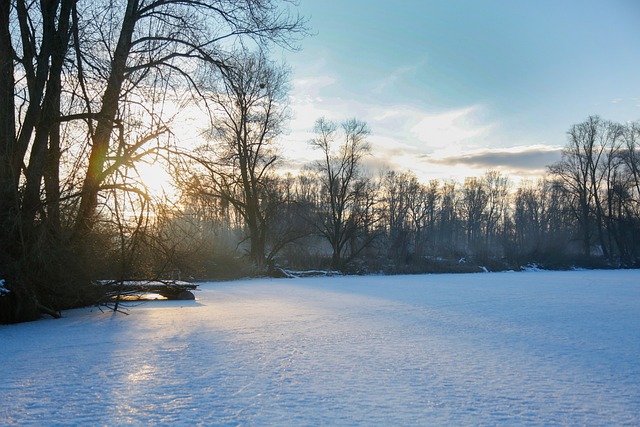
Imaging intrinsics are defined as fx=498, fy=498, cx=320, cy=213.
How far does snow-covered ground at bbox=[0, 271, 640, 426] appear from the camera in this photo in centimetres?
370

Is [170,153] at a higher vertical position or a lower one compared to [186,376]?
higher

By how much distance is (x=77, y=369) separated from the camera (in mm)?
4984

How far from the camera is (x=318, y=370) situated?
5.05 m

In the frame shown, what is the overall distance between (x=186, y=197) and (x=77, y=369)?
4479mm

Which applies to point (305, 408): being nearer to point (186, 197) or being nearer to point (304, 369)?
point (304, 369)

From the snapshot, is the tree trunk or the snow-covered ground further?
the tree trunk

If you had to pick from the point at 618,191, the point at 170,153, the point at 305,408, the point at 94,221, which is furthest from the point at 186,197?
the point at 618,191

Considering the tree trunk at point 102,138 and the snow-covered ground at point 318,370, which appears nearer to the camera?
the snow-covered ground at point 318,370

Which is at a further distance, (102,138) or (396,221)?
(396,221)

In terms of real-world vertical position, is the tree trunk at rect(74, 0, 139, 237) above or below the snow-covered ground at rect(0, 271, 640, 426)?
above

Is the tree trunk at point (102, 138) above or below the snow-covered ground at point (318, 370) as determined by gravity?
above

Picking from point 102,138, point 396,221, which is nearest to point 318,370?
point 102,138

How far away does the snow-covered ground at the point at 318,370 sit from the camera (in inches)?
146

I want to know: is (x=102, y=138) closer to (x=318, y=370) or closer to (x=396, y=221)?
(x=318, y=370)
